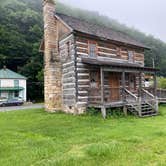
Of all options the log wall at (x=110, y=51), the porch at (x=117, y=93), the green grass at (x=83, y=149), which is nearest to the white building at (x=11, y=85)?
the log wall at (x=110, y=51)

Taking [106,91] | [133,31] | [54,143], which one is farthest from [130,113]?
[133,31]

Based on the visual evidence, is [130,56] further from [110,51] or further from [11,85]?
[11,85]

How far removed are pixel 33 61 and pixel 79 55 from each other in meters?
34.6

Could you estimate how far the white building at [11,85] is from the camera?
44.9 metres

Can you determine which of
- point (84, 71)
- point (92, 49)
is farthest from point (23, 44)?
point (84, 71)

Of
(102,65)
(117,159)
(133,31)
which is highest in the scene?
(133,31)

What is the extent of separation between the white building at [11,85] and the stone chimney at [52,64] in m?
26.4

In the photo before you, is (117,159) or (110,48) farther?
(110,48)

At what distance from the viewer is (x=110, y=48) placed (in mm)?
20969

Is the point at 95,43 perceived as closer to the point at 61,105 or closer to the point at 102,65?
the point at 102,65

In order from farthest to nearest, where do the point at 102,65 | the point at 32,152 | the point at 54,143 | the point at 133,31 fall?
1. the point at 133,31
2. the point at 102,65
3. the point at 54,143
4. the point at 32,152

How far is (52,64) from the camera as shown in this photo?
794 inches

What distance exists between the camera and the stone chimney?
65.7ft

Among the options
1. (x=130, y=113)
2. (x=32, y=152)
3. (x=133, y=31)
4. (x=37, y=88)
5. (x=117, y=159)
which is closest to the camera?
(x=117, y=159)
